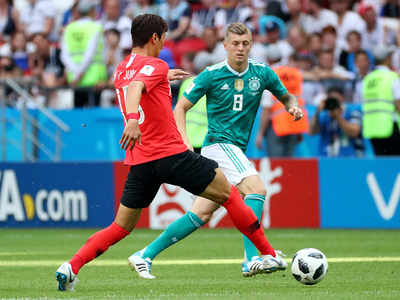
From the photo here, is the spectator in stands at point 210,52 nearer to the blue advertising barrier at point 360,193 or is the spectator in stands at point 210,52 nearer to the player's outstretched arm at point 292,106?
the blue advertising barrier at point 360,193

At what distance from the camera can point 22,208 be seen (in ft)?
54.3

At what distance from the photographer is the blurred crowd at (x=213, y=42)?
56.1 feet

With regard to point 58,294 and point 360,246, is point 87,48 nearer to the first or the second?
point 360,246

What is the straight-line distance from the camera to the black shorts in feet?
25.7

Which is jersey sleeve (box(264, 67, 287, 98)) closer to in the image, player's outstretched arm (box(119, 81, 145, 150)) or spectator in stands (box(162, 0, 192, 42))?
player's outstretched arm (box(119, 81, 145, 150))

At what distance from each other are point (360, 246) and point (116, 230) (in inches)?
202

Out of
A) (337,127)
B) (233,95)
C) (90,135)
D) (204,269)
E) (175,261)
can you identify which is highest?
(233,95)

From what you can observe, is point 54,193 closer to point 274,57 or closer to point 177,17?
point 274,57

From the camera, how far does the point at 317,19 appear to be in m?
18.4

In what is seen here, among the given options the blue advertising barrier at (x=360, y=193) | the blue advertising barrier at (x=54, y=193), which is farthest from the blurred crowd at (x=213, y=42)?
the blue advertising barrier at (x=54, y=193)

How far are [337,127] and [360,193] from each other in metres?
1.38

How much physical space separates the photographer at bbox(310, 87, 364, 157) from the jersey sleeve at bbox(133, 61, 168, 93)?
860 centimetres

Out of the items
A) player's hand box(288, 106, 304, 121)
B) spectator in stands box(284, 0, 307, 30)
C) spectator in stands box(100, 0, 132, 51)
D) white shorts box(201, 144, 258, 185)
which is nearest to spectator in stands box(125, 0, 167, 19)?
spectator in stands box(100, 0, 132, 51)

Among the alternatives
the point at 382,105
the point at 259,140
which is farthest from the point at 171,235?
the point at 382,105
